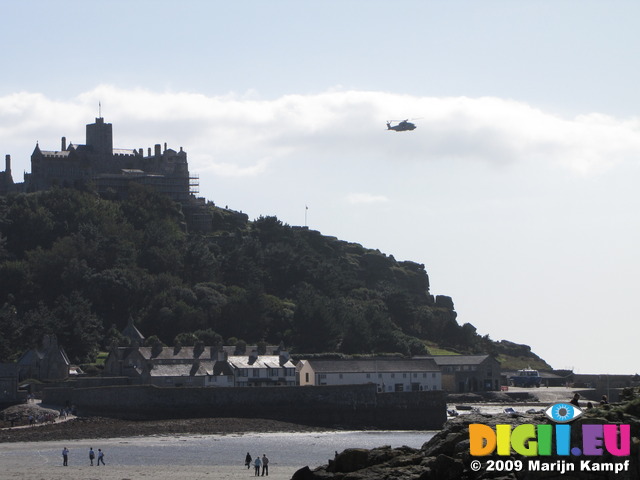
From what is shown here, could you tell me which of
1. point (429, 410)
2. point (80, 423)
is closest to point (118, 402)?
point (80, 423)

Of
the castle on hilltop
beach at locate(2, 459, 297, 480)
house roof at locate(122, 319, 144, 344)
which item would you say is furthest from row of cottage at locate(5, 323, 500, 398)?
the castle on hilltop

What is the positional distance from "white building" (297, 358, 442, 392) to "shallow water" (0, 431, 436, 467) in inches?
771

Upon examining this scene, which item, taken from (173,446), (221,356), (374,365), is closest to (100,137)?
(221,356)

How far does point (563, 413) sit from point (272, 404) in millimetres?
48511

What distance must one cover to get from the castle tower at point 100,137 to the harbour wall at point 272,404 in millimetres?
76983

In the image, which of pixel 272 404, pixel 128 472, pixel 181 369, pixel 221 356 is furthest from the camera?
pixel 221 356

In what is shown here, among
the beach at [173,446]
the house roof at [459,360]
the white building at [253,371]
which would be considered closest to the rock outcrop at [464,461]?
the beach at [173,446]

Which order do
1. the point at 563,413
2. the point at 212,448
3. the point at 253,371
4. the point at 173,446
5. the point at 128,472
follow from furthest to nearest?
the point at 253,371, the point at 173,446, the point at 212,448, the point at 128,472, the point at 563,413

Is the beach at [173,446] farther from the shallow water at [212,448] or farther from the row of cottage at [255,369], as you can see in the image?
the row of cottage at [255,369]

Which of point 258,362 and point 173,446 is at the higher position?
point 258,362

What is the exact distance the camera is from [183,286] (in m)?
115

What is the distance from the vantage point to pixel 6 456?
53.6 m

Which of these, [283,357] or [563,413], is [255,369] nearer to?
[283,357]

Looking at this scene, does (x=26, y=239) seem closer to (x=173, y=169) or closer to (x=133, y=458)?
(x=173, y=169)
